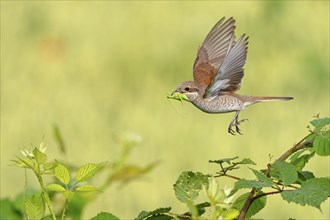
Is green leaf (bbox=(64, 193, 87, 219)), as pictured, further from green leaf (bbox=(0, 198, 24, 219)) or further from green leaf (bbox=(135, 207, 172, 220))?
green leaf (bbox=(135, 207, 172, 220))

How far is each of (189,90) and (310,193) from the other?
0.36 m

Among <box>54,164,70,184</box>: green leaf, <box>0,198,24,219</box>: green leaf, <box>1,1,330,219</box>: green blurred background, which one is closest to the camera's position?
<box>54,164,70,184</box>: green leaf

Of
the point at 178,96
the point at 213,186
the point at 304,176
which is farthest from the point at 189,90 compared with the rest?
the point at 213,186

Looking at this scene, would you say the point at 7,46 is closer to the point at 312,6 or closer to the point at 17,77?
the point at 17,77

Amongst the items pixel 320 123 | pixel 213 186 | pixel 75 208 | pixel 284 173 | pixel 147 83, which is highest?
pixel 147 83

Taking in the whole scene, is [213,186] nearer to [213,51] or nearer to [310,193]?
[310,193]

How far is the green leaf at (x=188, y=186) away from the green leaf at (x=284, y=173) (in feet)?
0.39

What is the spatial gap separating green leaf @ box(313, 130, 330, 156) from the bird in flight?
5.4 inches

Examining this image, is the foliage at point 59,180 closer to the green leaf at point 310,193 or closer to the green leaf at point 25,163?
the green leaf at point 25,163

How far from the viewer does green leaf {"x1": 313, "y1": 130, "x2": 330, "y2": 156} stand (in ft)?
5.68

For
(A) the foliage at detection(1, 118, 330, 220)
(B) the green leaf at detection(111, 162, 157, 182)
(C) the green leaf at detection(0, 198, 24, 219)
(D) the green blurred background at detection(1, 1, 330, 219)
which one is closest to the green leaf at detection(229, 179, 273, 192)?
(A) the foliage at detection(1, 118, 330, 220)

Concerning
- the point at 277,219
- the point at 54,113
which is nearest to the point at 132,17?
the point at 54,113

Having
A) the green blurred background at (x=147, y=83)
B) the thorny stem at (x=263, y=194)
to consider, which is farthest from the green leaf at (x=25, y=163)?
the green blurred background at (x=147, y=83)

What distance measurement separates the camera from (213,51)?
2023 mm
